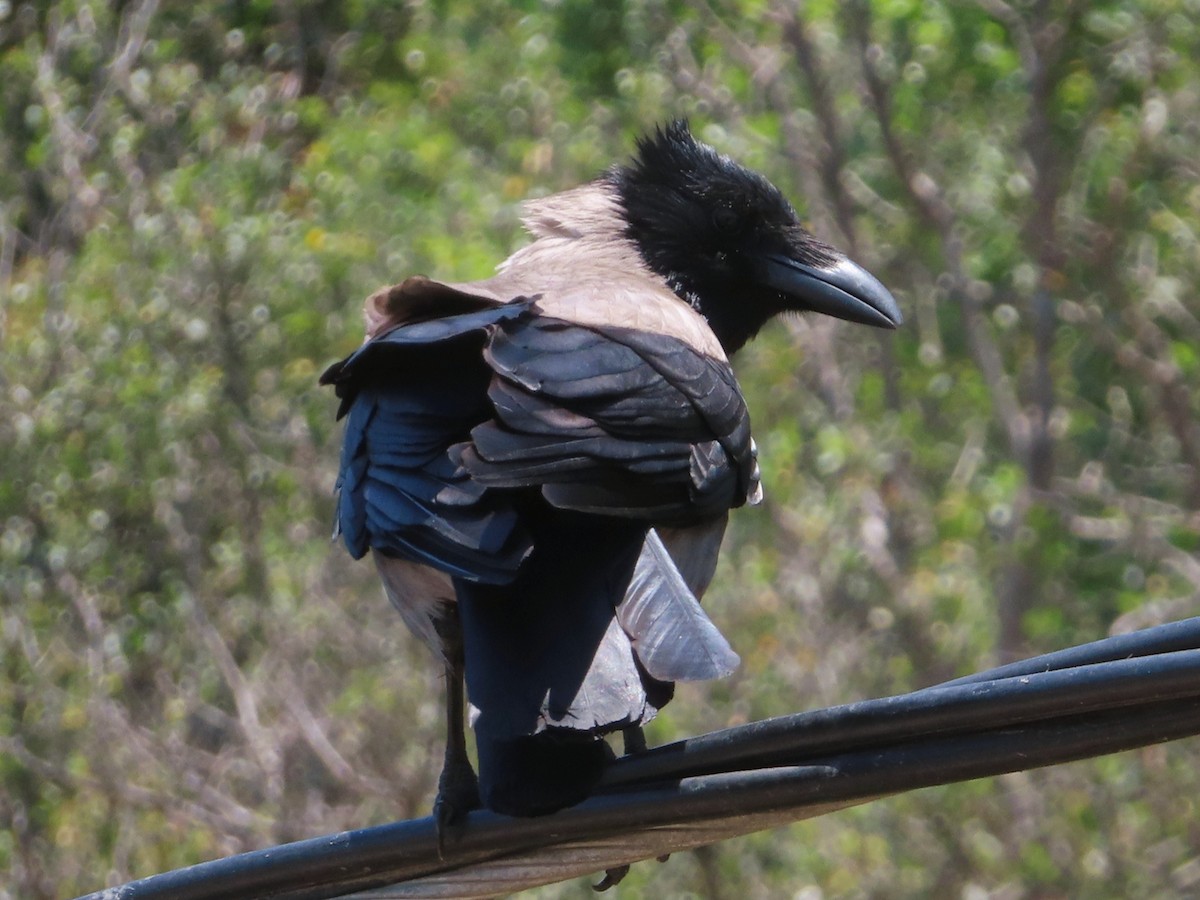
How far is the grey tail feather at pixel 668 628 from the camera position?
3343mm

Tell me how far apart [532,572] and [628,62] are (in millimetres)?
7055

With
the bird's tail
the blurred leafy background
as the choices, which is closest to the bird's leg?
the bird's tail

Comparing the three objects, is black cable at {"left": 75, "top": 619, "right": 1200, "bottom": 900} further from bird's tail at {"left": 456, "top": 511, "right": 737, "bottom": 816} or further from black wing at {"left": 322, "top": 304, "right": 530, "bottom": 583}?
black wing at {"left": 322, "top": 304, "right": 530, "bottom": 583}

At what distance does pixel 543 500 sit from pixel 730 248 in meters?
1.82

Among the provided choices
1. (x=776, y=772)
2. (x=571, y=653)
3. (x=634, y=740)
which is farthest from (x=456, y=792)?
(x=776, y=772)

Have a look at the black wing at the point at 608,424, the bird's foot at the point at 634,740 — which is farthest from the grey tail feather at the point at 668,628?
the bird's foot at the point at 634,740

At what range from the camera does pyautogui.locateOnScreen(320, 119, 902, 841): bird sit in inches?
130

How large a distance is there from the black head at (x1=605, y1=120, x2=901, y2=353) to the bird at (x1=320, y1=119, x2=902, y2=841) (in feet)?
1.98

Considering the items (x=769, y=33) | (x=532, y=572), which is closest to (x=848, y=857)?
(x=769, y=33)

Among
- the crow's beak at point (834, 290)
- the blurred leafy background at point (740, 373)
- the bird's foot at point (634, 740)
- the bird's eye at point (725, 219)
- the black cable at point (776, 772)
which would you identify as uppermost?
the black cable at point (776, 772)

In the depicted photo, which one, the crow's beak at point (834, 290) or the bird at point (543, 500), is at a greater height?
the bird at point (543, 500)

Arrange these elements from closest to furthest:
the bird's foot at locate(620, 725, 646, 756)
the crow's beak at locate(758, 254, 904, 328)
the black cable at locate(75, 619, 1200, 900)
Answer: the black cable at locate(75, 619, 1200, 900) < the bird's foot at locate(620, 725, 646, 756) < the crow's beak at locate(758, 254, 904, 328)

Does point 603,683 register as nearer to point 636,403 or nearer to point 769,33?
point 636,403

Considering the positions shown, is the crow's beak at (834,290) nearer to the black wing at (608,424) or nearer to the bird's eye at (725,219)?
the bird's eye at (725,219)
